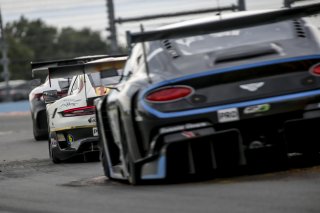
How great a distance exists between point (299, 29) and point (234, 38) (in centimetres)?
56

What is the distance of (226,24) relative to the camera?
7766 millimetres

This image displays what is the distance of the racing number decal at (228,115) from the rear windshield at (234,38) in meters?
0.66

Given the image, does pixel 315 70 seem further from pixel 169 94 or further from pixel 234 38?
pixel 169 94

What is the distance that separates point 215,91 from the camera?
7.53 meters

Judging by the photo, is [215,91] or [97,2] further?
[97,2]

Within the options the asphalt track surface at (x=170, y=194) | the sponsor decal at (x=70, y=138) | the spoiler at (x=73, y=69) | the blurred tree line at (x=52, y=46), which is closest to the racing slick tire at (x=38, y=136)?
the sponsor decal at (x=70, y=138)

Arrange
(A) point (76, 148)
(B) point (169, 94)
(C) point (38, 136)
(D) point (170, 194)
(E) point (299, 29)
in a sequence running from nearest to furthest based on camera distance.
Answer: (D) point (170, 194), (B) point (169, 94), (E) point (299, 29), (A) point (76, 148), (C) point (38, 136)

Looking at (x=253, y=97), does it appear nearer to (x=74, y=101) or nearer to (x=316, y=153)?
(x=316, y=153)

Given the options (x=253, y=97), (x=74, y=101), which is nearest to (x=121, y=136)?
(x=253, y=97)

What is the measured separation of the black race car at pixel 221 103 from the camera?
7453mm

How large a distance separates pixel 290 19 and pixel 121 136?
164 cm

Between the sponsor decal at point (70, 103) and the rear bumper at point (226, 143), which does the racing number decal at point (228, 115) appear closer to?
the rear bumper at point (226, 143)

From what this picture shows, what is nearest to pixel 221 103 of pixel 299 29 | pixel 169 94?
pixel 169 94

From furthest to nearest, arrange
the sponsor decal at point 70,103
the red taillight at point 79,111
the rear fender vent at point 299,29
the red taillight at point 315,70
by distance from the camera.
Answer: the sponsor decal at point 70,103 < the red taillight at point 79,111 < the rear fender vent at point 299,29 < the red taillight at point 315,70
